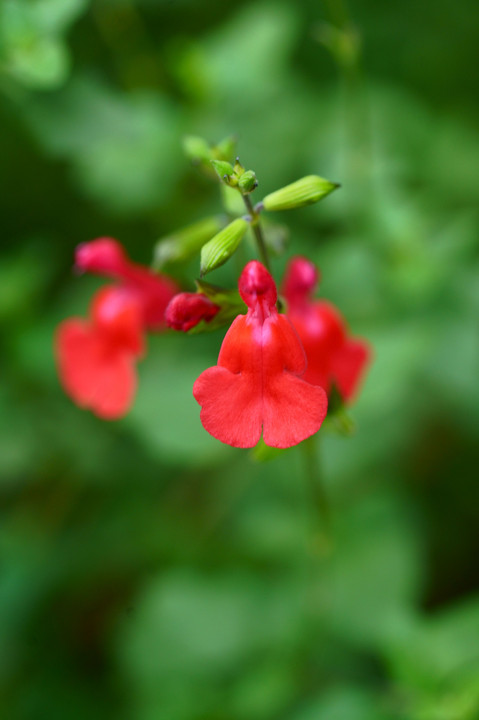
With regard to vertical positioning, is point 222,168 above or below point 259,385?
above

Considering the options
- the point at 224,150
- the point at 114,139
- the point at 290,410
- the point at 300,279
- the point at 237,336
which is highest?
the point at 114,139

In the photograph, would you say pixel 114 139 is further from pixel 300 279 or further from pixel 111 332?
pixel 300 279

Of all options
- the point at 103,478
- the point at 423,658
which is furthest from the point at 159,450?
the point at 423,658

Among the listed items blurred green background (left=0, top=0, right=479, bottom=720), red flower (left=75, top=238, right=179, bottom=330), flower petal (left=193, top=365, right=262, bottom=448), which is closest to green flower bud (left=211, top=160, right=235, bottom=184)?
flower petal (left=193, top=365, right=262, bottom=448)

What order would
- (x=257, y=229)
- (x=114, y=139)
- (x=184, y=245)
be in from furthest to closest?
(x=114, y=139), (x=184, y=245), (x=257, y=229)

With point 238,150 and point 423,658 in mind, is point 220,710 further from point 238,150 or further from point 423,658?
point 238,150

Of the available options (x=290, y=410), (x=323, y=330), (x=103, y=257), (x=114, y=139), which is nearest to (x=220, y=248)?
(x=290, y=410)
